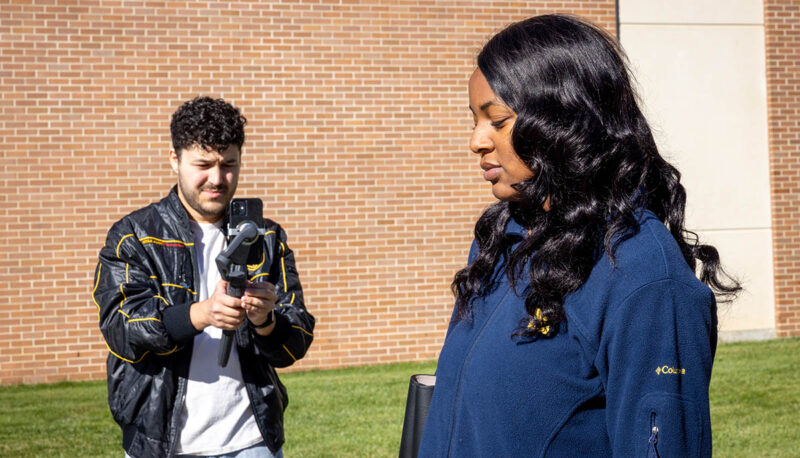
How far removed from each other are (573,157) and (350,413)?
595 centimetres

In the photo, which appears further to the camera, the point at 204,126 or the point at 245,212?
the point at 204,126

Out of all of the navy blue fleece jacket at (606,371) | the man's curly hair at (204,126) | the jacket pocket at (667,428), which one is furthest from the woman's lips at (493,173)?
the man's curly hair at (204,126)

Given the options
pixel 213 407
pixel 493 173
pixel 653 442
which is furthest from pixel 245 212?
pixel 653 442

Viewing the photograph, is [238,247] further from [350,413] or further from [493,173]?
[350,413]

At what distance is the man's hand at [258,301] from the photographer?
8.54 feet

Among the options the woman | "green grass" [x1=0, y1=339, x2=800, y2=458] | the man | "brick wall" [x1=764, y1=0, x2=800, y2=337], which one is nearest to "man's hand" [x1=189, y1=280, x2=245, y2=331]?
the man

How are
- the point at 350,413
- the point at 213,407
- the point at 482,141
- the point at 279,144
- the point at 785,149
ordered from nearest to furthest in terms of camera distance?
the point at 482,141 → the point at 213,407 → the point at 350,413 → the point at 279,144 → the point at 785,149

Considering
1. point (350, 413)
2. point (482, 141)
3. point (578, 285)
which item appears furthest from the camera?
point (350, 413)

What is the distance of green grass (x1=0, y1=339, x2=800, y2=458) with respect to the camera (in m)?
6.26

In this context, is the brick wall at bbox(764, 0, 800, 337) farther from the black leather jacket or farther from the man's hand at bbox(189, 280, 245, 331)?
the man's hand at bbox(189, 280, 245, 331)

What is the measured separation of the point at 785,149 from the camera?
10758 millimetres

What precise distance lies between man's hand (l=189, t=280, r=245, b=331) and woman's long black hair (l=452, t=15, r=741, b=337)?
46.0 inches

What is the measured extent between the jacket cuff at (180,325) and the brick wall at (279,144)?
21.4 feet

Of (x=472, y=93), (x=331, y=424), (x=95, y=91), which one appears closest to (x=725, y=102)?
(x=331, y=424)
